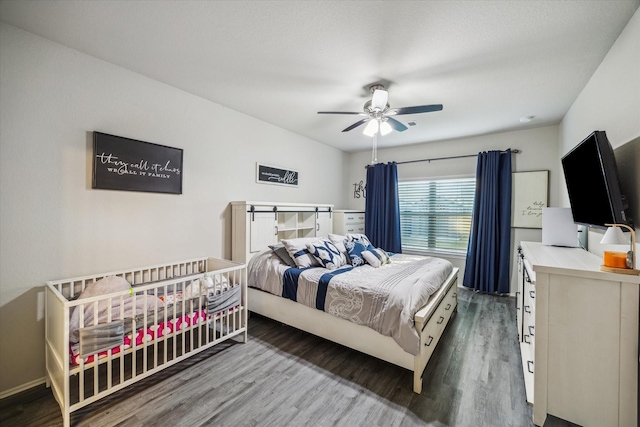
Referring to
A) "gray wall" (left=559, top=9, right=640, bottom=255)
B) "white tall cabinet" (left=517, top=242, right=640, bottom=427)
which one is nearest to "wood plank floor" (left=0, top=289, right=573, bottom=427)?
"white tall cabinet" (left=517, top=242, right=640, bottom=427)

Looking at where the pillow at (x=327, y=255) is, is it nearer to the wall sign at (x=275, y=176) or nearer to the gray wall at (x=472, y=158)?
the wall sign at (x=275, y=176)

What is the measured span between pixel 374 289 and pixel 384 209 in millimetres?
2970

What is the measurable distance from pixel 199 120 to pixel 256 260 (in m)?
1.71

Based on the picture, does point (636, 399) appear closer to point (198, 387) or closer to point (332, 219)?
point (198, 387)

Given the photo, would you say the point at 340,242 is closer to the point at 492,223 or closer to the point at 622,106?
the point at 492,223

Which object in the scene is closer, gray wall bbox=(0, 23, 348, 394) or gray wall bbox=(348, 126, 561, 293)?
gray wall bbox=(0, 23, 348, 394)

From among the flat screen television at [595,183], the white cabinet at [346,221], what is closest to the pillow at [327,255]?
the white cabinet at [346,221]

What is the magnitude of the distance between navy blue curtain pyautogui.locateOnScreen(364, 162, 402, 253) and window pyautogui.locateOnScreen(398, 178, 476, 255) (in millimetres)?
210

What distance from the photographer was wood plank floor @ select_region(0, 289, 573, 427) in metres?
1.65

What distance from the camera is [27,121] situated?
6.10ft

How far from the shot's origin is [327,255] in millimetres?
2963

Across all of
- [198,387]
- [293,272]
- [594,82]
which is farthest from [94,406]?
[594,82]

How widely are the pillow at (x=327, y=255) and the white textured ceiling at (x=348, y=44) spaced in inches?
65.0

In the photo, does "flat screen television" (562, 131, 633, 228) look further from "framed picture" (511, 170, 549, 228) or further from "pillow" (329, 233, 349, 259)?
"pillow" (329, 233, 349, 259)
